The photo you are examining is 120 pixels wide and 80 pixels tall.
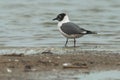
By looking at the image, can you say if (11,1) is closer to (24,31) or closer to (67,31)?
(24,31)

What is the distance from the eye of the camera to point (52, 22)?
2208cm

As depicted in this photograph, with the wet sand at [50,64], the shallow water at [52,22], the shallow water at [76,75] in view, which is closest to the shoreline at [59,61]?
the wet sand at [50,64]

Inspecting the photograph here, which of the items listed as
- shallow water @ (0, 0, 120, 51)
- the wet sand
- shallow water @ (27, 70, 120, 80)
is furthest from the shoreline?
shallow water @ (0, 0, 120, 51)

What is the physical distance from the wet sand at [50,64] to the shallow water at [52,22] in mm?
2894

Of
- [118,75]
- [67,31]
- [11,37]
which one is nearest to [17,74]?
[118,75]

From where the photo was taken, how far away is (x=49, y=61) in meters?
11.4

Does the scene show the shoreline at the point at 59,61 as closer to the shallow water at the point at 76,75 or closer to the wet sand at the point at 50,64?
the wet sand at the point at 50,64

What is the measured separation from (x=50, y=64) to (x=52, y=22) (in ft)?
36.1

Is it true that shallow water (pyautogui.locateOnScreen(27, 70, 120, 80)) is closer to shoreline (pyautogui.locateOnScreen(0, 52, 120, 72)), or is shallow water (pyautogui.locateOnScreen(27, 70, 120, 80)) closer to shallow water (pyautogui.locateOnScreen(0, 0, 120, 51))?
shoreline (pyautogui.locateOnScreen(0, 52, 120, 72))

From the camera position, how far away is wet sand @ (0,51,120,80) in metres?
10.3

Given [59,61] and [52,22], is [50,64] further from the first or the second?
[52,22]

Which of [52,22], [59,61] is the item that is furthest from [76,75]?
[52,22]

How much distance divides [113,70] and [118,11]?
14.1 metres

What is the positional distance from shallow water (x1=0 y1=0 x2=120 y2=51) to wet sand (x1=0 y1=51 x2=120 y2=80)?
289 centimetres
